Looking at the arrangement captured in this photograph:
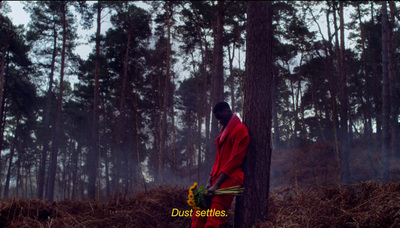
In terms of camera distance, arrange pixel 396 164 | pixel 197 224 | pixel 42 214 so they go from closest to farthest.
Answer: pixel 197 224
pixel 42 214
pixel 396 164

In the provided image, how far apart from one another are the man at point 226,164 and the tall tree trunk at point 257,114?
8.4 inches

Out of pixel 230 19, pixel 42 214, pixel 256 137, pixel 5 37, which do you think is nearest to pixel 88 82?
pixel 5 37

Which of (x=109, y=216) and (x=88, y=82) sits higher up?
(x=88, y=82)

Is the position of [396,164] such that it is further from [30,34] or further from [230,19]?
[30,34]

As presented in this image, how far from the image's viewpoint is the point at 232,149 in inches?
151

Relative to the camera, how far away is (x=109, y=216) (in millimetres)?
5090

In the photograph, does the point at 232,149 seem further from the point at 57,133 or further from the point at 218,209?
the point at 57,133

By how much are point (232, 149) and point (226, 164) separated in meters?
0.21

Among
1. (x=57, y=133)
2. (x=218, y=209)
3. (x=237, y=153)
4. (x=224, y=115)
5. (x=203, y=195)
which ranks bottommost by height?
(x=218, y=209)

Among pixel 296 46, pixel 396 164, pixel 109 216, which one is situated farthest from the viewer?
pixel 296 46

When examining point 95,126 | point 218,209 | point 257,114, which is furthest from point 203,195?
point 95,126

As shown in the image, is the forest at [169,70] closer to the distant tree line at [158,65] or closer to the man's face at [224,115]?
the distant tree line at [158,65]

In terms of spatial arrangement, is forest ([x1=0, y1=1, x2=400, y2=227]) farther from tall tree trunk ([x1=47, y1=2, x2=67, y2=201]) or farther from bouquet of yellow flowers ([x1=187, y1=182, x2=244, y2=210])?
bouquet of yellow flowers ([x1=187, y1=182, x2=244, y2=210])

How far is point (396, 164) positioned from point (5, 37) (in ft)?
78.3
